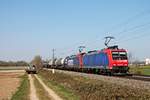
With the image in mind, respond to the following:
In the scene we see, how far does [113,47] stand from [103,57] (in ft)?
6.90

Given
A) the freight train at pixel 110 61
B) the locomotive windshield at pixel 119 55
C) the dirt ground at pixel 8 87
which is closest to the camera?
the dirt ground at pixel 8 87

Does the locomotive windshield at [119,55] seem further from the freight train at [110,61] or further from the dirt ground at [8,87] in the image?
the dirt ground at [8,87]

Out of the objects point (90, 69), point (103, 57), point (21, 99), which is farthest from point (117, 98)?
point (90, 69)

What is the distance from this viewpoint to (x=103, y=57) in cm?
4856

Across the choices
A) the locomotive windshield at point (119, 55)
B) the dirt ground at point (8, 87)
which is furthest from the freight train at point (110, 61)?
the dirt ground at point (8, 87)

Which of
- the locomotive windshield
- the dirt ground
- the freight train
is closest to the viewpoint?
the dirt ground

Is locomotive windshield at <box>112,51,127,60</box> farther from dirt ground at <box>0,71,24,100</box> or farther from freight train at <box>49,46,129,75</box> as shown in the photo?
dirt ground at <box>0,71,24,100</box>

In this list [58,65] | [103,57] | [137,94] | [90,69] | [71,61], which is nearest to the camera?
[137,94]

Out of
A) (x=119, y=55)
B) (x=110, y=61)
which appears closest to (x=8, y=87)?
(x=110, y=61)

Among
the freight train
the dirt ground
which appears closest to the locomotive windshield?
the freight train

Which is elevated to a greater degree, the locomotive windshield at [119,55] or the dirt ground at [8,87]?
the locomotive windshield at [119,55]

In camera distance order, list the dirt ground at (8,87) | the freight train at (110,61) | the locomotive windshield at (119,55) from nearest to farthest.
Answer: the dirt ground at (8,87)
the freight train at (110,61)
the locomotive windshield at (119,55)

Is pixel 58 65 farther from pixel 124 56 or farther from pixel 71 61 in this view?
pixel 124 56

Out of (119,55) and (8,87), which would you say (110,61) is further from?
(8,87)
